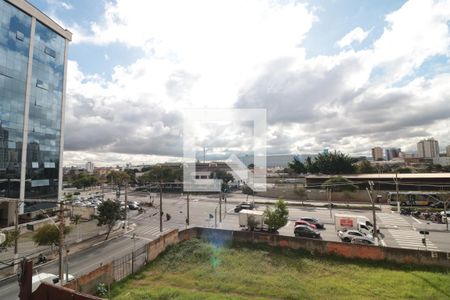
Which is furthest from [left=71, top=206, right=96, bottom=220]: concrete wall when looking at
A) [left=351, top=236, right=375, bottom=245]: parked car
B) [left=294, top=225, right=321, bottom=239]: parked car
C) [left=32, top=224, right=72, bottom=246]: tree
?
[left=351, top=236, right=375, bottom=245]: parked car

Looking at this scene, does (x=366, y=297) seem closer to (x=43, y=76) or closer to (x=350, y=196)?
(x=350, y=196)

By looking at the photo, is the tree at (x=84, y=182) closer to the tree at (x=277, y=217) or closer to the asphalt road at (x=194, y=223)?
the asphalt road at (x=194, y=223)

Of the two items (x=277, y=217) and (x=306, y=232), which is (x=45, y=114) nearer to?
(x=277, y=217)

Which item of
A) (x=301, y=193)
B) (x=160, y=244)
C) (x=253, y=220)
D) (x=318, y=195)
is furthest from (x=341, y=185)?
(x=160, y=244)

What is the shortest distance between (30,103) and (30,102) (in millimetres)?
143

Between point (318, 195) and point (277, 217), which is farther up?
point (277, 217)

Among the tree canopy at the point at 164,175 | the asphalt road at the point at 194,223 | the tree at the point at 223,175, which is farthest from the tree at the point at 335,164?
the tree canopy at the point at 164,175

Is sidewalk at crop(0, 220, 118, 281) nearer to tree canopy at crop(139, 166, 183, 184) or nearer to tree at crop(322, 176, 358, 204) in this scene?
tree at crop(322, 176, 358, 204)

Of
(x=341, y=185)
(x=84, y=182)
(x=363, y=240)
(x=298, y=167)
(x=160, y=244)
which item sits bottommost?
(x=160, y=244)

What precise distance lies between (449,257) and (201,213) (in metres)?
34.4

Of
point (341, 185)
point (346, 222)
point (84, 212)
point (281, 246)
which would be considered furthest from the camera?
point (341, 185)

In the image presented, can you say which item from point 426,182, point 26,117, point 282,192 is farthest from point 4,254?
point 426,182

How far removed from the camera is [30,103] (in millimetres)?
37812

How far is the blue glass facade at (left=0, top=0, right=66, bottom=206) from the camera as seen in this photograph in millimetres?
34156
